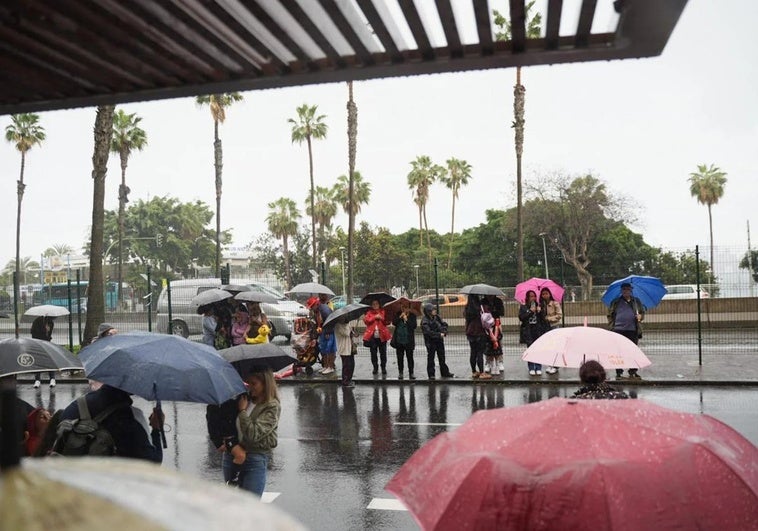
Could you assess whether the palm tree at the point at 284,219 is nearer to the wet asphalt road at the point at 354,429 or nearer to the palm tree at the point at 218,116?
the palm tree at the point at 218,116

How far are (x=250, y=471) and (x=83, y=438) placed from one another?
1.37 m

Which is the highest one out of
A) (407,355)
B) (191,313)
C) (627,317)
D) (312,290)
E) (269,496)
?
(312,290)

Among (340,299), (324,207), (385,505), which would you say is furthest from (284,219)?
Result: (385,505)

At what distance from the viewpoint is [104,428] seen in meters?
5.29

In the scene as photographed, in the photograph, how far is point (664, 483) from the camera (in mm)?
2941

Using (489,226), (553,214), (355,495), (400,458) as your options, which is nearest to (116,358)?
(355,495)

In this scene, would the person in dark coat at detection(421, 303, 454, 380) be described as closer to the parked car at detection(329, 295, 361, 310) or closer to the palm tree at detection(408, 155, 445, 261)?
the parked car at detection(329, 295, 361, 310)

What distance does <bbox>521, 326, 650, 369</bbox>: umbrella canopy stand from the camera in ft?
24.3

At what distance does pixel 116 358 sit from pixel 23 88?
2.08m

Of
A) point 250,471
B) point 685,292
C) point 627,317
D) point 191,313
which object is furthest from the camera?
point 191,313

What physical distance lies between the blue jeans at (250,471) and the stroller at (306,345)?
10593 millimetres

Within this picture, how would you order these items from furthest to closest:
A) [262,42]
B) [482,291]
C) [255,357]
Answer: [482,291]
[255,357]
[262,42]

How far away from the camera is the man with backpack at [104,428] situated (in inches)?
201

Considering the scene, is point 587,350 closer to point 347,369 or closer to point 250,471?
point 250,471
